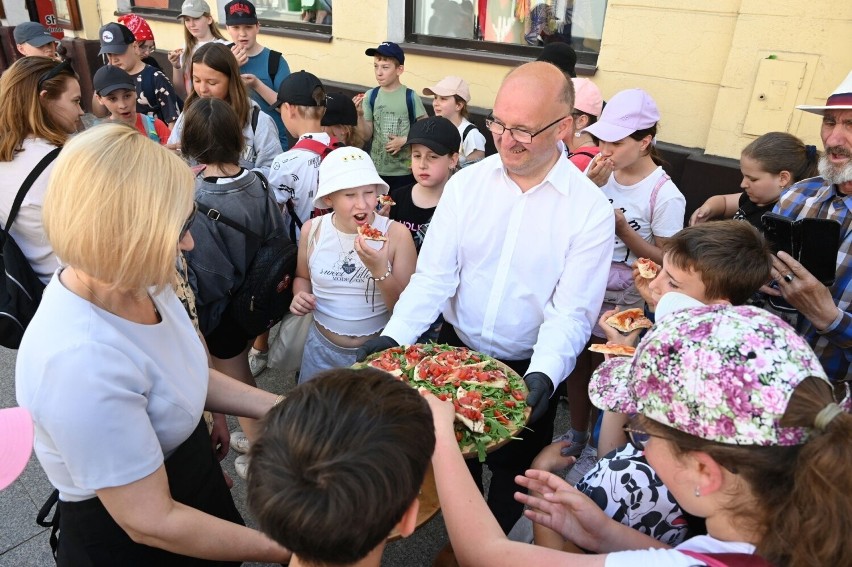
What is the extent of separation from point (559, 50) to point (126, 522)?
4577 millimetres

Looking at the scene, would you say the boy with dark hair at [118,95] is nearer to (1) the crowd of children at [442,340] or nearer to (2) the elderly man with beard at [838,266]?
(1) the crowd of children at [442,340]

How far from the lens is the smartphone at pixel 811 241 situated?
A: 2.23 metres

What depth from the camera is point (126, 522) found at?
1.48 metres

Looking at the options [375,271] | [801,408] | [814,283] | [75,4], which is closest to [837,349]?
[814,283]

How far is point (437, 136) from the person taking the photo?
3631 millimetres

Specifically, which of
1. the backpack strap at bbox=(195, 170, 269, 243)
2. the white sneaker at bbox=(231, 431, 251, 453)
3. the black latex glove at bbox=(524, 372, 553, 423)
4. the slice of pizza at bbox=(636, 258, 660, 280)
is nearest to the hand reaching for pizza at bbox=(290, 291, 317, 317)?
the backpack strap at bbox=(195, 170, 269, 243)

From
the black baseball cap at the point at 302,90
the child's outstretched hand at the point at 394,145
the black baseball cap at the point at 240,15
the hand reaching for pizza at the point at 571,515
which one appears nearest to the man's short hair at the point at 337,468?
the hand reaching for pizza at the point at 571,515

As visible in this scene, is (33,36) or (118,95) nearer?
(118,95)

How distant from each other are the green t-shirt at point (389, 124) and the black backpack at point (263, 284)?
2414mm

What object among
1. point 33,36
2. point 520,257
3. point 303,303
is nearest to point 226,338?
point 303,303

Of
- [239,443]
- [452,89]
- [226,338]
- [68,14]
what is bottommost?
[239,443]

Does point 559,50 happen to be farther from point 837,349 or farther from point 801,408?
point 801,408

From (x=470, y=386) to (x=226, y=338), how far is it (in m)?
1.84

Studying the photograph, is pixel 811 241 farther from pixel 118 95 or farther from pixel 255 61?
pixel 255 61
